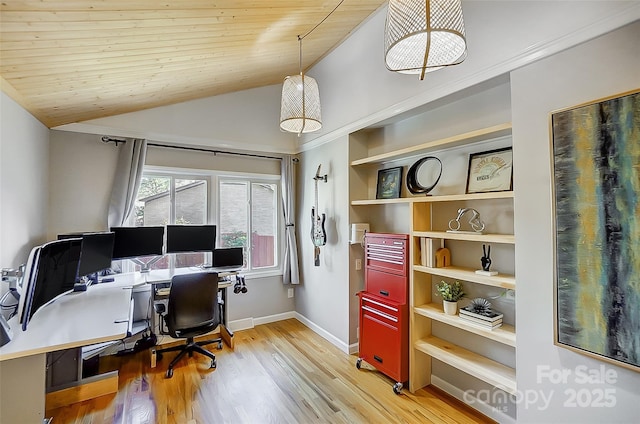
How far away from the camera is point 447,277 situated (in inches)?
101

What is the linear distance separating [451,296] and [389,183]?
128cm

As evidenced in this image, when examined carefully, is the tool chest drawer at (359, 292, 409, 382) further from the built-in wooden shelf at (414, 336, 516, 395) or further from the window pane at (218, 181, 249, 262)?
the window pane at (218, 181, 249, 262)

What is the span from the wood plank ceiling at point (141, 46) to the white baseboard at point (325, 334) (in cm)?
328

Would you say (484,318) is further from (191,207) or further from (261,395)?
(191,207)

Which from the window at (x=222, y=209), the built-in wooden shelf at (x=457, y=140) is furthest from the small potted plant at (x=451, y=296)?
the window at (x=222, y=209)

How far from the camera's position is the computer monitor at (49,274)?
180 cm

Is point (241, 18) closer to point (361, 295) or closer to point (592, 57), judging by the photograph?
point (592, 57)

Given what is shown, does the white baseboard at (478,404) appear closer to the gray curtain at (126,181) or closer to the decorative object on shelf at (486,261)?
the decorative object on shelf at (486,261)

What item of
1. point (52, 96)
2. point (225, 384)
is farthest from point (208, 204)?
point (225, 384)

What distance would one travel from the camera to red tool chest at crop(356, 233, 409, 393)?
262cm

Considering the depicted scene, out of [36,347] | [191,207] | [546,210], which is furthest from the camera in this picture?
[191,207]

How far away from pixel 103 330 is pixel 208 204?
7.64 feet

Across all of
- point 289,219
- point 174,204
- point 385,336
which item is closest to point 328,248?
point 289,219

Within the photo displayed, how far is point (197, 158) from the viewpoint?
3.86 metres
